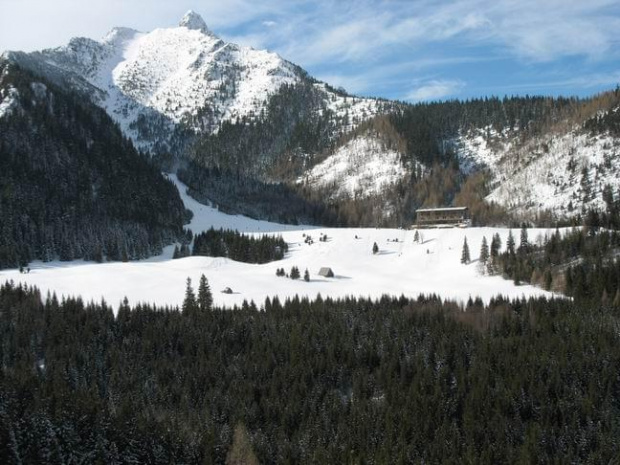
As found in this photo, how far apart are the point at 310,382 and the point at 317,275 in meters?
65.1

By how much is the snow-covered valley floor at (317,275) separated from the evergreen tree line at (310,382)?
15.5 meters

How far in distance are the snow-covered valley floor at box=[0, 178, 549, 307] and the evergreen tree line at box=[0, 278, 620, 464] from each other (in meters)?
15.5

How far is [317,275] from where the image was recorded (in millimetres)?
160250

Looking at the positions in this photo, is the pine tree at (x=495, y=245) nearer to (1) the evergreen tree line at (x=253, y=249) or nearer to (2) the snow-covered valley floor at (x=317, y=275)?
(2) the snow-covered valley floor at (x=317, y=275)

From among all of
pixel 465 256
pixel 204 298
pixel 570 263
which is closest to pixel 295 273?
pixel 204 298

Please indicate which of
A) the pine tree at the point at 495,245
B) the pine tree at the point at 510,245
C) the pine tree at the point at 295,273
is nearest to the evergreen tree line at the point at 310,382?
the pine tree at the point at 295,273

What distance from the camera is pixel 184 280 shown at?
149 m

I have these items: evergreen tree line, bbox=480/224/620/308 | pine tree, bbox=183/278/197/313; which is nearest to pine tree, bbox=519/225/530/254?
evergreen tree line, bbox=480/224/620/308

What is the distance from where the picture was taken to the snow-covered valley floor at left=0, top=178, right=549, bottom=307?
13862cm

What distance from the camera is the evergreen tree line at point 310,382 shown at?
2953 inches

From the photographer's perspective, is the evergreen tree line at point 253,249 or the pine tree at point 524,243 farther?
the evergreen tree line at point 253,249

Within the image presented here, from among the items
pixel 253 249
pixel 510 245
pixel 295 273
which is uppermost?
pixel 253 249

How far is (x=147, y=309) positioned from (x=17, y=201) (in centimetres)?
9921

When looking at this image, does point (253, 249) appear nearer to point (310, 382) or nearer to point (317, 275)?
point (317, 275)
